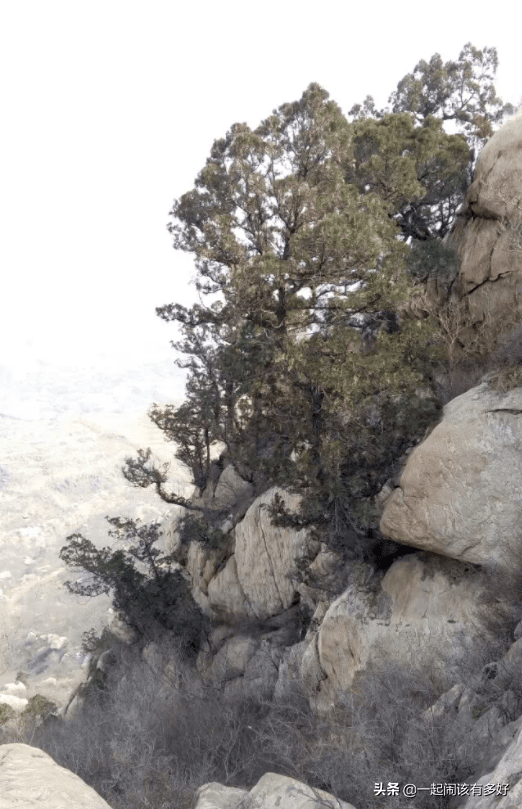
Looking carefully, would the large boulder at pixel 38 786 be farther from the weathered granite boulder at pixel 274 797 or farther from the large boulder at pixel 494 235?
the large boulder at pixel 494 235

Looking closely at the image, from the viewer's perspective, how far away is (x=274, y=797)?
19.3 ft

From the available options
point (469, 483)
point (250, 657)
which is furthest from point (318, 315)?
point (250, 657)

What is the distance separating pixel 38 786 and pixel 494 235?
47.9 ft

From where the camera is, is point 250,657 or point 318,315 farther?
point 250,657

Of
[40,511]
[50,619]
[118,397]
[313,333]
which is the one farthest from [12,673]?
[118,397]

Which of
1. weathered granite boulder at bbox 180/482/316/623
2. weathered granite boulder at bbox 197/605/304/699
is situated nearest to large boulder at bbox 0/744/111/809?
weathered granite boulder at bbox 197/605/304/699

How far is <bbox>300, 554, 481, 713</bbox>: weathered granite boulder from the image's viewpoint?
9477 millimetres

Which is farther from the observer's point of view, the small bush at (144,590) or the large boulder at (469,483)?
the small bush at (144,590)

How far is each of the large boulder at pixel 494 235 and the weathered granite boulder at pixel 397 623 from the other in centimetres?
681

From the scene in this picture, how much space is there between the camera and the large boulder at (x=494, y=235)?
12648 mm

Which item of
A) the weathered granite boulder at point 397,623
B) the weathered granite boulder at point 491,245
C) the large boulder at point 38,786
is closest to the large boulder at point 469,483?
the weathered granite boulder at point 397,623

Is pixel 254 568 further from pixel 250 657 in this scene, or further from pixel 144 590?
pixel 144 590

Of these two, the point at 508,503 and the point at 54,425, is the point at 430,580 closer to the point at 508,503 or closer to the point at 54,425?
the point at 508,503

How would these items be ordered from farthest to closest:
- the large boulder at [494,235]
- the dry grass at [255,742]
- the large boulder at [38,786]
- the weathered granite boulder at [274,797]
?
the large boulder at [494,235], the dry grass at [255,742], the weathered granite boulder at [274,797], the large boulder at [38,786]
